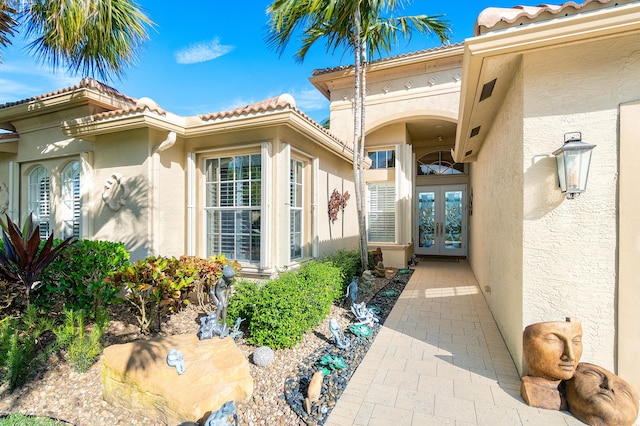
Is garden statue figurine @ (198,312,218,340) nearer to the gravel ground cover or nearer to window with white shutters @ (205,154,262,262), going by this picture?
the gravel ground cover

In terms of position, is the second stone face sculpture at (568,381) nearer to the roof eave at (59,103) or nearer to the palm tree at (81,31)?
the palm tree at (81,31)

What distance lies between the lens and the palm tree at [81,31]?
17.3ft

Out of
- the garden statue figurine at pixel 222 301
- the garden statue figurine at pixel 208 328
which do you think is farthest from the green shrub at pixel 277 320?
the garden statue figurine at pixel 208 328

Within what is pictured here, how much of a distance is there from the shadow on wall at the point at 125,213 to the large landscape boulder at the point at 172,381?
3.33 metres

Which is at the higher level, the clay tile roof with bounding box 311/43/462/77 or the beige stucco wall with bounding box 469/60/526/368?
the clay tile roof with bounding box 311/43/462/77

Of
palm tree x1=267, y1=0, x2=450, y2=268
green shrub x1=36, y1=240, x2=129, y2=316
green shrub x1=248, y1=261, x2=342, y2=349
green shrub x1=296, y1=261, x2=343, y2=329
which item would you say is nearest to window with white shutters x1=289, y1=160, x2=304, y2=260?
green shrub x1=296, y1=261, x2=343, y2=329

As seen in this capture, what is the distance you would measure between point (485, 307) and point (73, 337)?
24.6ft

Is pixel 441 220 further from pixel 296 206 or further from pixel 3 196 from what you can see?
pixel 3 196

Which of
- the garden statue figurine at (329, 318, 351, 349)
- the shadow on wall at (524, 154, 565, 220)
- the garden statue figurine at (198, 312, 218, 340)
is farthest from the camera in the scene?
the garden statue figurine at (329, 318, 351, 349)

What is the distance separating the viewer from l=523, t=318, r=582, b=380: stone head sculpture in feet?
10.1

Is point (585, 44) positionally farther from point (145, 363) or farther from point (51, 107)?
point (51, 107)

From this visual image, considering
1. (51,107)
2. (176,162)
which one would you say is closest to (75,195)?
(51,107)

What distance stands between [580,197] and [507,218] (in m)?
1.19

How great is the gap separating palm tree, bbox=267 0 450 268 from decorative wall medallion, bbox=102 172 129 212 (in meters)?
5.56
